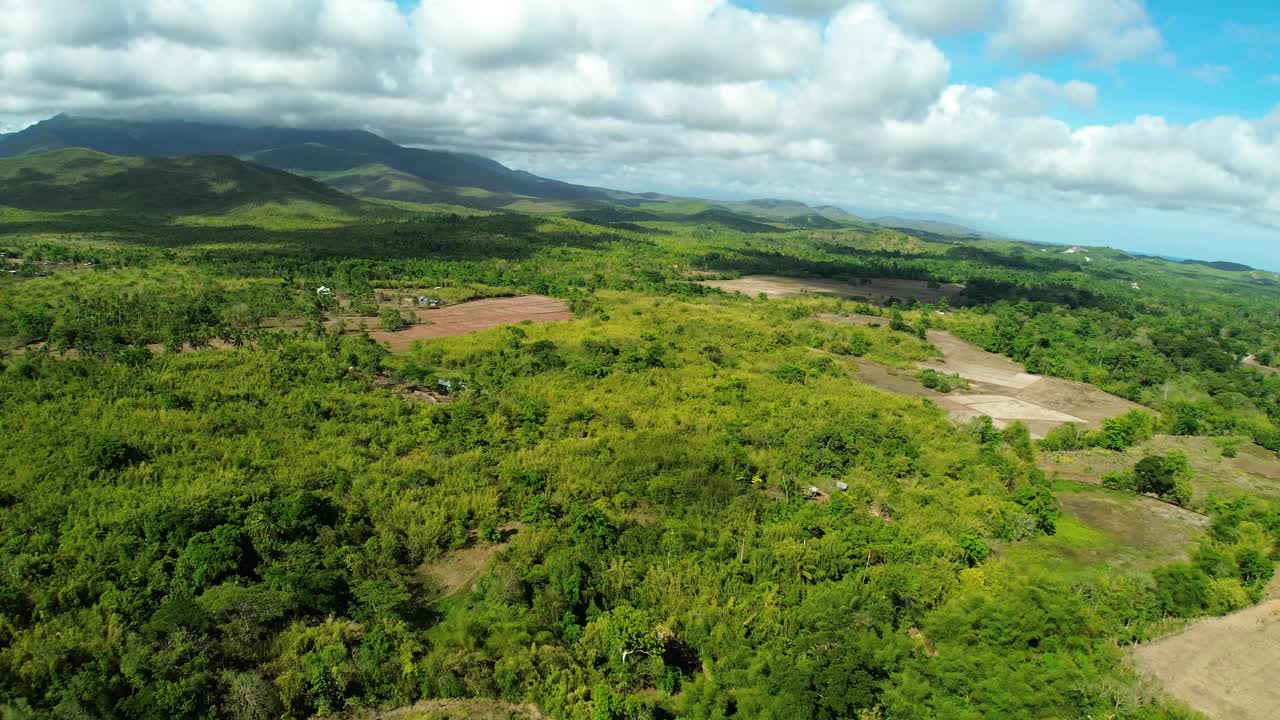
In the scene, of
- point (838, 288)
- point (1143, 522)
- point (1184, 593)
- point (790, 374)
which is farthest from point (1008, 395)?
point (838, 288)

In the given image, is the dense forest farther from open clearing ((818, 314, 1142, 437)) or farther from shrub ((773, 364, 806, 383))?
open clearing ((818, 314, 1142, 437))

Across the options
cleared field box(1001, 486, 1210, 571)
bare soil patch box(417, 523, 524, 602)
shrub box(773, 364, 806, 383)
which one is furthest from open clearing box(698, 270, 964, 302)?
bare soil patch box(417, 523, 524, 602)

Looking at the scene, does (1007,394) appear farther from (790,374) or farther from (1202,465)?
(790,374)

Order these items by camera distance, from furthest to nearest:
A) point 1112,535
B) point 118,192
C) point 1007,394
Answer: point 118,192 < point 1007,394 < point 1112,535

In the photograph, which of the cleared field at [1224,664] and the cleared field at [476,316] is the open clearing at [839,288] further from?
the cleared field at [1224,664]

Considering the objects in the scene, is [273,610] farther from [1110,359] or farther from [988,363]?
[1110,359]

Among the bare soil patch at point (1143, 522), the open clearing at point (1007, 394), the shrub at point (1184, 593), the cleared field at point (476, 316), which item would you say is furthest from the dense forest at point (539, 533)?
the cleared field at point (476, 316)
